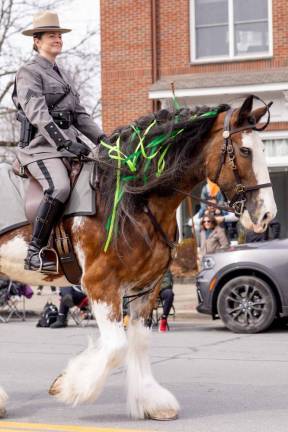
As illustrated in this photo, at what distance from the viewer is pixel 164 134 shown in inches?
268

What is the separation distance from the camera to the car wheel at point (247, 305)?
42.5ft

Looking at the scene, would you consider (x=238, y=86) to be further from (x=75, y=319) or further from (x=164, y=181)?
(x=164, y=181)

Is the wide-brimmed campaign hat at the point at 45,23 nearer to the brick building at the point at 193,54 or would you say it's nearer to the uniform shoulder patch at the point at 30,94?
the uniform shoulder patch at the point at 30,94

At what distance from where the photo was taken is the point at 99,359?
21.4ft

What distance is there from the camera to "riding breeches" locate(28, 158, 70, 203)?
681cm

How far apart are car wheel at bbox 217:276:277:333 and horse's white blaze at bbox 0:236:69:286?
6.20 m

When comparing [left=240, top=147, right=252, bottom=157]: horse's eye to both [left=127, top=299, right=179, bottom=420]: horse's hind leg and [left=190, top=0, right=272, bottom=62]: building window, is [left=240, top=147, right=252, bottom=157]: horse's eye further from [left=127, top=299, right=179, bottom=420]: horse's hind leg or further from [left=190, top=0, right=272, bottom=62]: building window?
[left=190, top=0, right=272, bottom=62]: building window

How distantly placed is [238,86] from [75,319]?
837 centimetres

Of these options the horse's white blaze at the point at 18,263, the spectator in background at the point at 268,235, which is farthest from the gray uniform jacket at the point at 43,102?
the spectator in background at the point at 268,235

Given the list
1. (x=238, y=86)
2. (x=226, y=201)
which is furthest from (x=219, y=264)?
(x=238, y=86)

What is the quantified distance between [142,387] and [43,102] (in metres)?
2.39

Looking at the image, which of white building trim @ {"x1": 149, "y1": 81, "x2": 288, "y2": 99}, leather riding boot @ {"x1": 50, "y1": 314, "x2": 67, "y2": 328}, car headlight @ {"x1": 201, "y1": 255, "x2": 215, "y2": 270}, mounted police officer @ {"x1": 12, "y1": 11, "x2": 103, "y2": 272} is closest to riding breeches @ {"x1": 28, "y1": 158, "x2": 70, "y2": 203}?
mounted police officer @ {"x1": 12, "y1": 11, "x2": 103, "y2": 272}

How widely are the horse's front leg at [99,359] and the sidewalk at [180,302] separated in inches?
373

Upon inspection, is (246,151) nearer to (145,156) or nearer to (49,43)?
(145,156)
